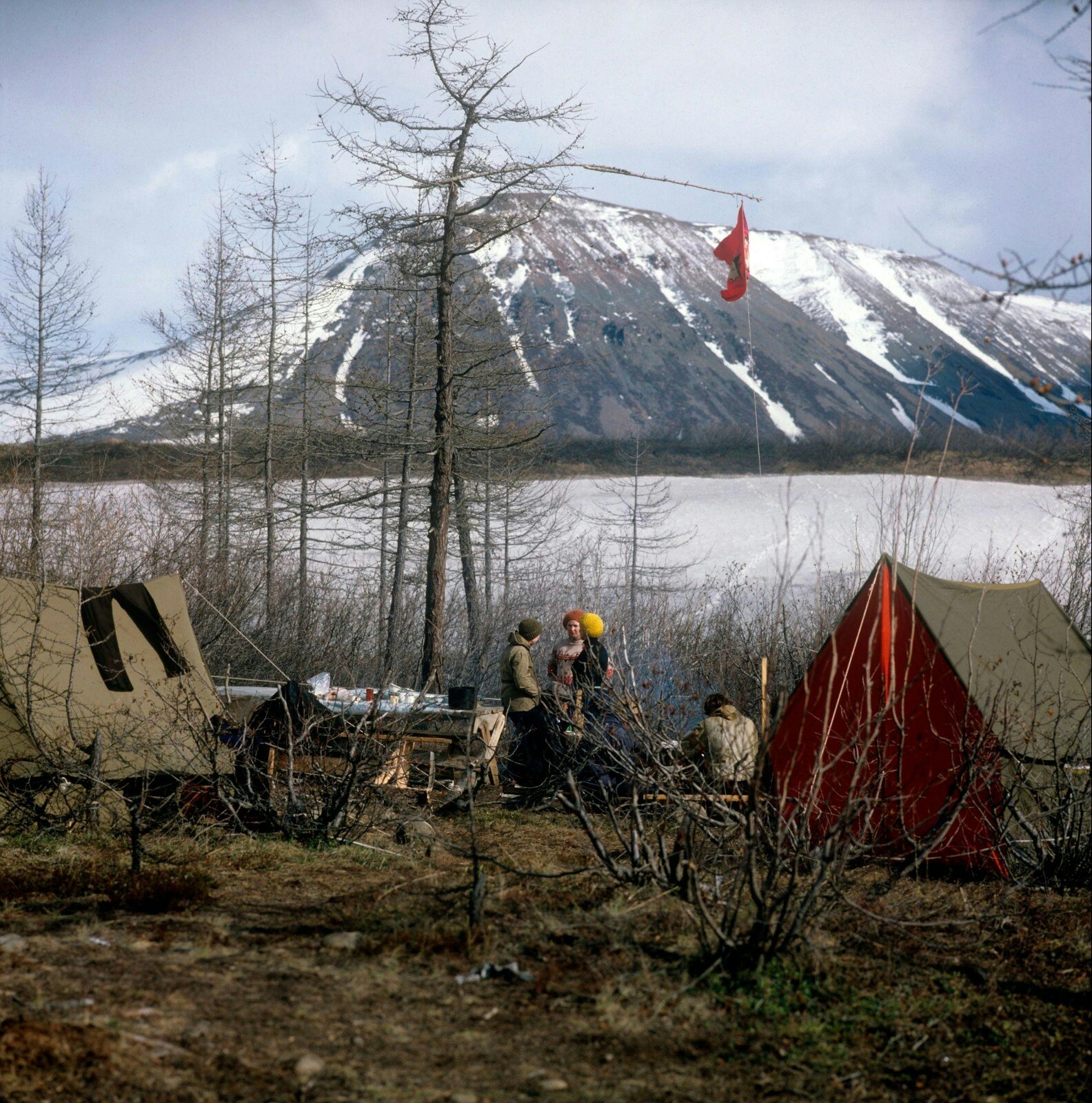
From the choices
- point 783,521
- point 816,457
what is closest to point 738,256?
point 783,521

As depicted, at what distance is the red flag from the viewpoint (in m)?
10.8

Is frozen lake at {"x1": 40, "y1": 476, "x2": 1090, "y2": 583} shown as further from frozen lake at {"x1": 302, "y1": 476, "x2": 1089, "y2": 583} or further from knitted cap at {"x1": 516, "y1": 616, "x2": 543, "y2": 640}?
knitted cap at {"x1": 516, "y1": 616, "x2": 543, "y2": 640}

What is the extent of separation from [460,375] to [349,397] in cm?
442

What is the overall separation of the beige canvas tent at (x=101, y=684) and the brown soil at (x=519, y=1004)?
2.03m

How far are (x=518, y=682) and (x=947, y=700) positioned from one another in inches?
154

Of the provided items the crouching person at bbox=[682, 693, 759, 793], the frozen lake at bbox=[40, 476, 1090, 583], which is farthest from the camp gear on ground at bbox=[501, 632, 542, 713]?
the frozen lake at bbox=[40, 476, 1090, 583]

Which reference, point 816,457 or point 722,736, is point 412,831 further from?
point 816,457

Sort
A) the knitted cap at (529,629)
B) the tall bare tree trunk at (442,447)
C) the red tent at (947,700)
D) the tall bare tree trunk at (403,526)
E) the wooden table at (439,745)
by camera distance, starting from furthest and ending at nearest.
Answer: the tall bare tree trunk at (403,526) < the tall bare tree trunk at (442,447) < the knitted cap at (529,629) < the wooden table at (439,745) < the red tent at (947,700)

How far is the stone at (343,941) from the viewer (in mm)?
5285

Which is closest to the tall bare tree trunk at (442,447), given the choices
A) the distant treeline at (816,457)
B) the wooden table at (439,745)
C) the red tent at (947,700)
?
the wooden table at (439,745)

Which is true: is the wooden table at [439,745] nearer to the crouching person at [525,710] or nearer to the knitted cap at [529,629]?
the crouching person at [525,710]

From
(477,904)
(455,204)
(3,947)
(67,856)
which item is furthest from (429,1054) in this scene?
(455,204)

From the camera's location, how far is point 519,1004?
4660 mm

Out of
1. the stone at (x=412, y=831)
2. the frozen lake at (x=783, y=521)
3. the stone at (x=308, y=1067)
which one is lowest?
the stone at (x=412, y=831)
